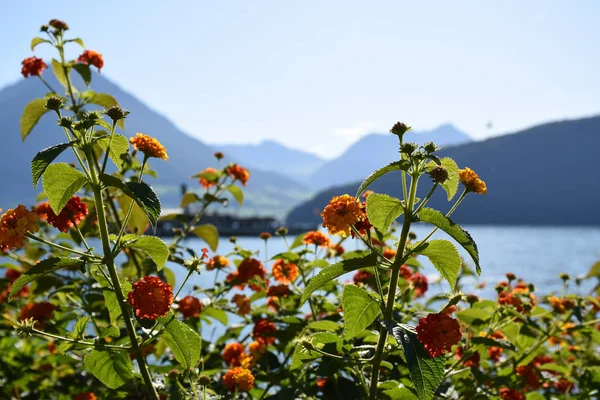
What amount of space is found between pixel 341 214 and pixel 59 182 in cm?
74

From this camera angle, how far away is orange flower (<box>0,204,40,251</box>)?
1.34 m

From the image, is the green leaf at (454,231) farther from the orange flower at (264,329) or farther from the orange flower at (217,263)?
the orange flower at (217,263)

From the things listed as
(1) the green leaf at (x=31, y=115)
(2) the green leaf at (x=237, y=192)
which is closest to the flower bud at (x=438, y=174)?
(2) the green leaf at (x=237, y=192)

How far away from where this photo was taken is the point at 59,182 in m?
1.29

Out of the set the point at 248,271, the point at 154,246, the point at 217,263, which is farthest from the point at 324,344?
the point at 217,263

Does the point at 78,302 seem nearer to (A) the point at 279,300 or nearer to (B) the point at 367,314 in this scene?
(A) the point at 279,300

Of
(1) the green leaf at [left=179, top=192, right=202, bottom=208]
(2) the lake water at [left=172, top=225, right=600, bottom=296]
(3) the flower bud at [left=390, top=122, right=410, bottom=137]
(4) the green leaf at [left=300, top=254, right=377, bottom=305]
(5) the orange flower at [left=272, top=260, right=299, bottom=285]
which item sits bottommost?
(2) the lake water at [left=172, top=225, right=600, bottom=296]

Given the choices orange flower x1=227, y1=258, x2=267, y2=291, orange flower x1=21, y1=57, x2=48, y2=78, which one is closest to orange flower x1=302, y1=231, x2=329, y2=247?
orange flower x1=227, y1=258, x2=267, y2=291

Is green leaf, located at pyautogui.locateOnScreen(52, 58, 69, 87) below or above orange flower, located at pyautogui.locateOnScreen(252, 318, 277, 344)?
above

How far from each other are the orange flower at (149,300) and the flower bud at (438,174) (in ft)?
2.45

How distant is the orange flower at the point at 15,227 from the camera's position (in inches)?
52.9

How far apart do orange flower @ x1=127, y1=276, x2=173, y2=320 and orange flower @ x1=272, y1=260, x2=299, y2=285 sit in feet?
3.26

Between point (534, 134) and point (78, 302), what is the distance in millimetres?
126989

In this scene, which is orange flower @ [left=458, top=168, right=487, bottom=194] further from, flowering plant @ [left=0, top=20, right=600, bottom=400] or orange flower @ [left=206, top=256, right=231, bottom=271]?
orange flower @ [left=206, top=256, right=231, bottom=271]
